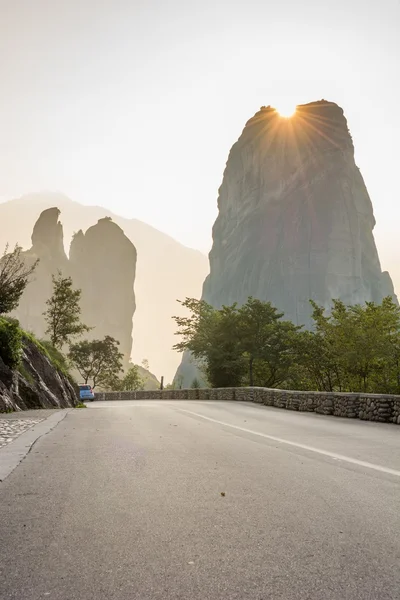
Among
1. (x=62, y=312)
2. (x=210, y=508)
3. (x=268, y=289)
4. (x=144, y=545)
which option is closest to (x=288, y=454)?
(x=210, y=508)

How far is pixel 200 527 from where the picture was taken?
372 cm

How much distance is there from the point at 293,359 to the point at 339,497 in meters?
38.8

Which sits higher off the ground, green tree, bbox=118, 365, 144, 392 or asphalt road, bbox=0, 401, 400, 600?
green tree, bbox=118, 365, 144, 392

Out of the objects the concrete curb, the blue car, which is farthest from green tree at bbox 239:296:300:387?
the concrete curb

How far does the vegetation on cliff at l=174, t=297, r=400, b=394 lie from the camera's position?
30875 mm

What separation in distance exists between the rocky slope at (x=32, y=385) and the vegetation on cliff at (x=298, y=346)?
16495 mm

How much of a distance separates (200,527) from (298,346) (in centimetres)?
3798

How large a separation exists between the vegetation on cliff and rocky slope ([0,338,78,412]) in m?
16.5

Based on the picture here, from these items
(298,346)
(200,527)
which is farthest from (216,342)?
(200,527)

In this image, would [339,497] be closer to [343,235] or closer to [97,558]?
[97,558]

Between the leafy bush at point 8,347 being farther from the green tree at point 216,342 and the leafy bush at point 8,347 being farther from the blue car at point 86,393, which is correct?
the blue car at point 86,393

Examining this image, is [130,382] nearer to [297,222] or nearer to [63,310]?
[63,310]

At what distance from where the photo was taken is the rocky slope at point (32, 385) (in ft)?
62.2

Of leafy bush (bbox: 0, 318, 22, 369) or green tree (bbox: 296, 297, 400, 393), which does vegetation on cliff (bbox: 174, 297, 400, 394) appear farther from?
leafy bush (bbox: 0, 318, 22, 369)
